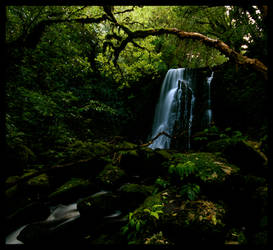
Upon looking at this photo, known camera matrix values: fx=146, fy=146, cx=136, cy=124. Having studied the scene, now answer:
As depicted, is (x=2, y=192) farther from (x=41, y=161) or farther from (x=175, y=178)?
(x=41, y=161)

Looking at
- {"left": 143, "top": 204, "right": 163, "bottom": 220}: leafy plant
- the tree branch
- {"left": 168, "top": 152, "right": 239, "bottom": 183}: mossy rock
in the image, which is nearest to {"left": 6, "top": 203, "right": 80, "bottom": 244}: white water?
{"left": 143, "top": 204, "right": 163, "bottom": 220}: leafy plant

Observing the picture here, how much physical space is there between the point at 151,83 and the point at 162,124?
466cm

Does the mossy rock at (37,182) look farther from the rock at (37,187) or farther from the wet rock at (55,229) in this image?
the wet rock at (55,229)

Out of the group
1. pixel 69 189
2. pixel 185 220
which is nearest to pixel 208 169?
pixel 185 220

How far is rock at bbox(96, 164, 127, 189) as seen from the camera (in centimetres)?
533

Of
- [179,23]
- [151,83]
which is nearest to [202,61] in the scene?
[179,23]

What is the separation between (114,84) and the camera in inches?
571

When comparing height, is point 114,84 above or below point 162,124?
above

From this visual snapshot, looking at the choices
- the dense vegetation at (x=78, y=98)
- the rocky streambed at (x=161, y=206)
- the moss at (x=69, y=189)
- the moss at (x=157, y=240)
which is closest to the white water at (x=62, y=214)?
the rocky streambed at (x=161, y=206)

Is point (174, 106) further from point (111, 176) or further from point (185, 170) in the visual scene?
point (185, 170)

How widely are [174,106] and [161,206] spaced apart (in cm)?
948

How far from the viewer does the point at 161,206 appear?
315cm

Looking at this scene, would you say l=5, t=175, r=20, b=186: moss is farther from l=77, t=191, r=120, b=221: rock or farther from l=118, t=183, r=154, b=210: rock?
l=118, t=183, r=154, b=210: rock

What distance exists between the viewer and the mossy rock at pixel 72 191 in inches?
186
